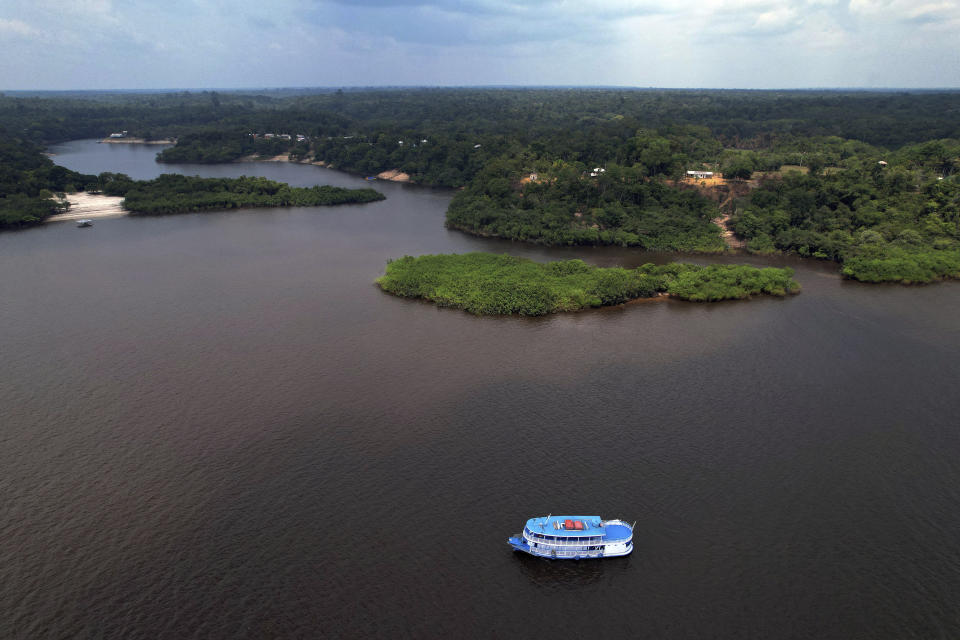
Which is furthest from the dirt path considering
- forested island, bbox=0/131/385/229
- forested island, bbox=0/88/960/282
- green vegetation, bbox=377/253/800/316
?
forested island, bbox=0/131/385/229

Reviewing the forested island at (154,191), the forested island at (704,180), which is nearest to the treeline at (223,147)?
the forested island at (704,180)

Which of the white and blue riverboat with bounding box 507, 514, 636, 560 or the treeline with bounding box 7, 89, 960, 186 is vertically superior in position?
the treeline with bounding box 7, 89, 960, 186

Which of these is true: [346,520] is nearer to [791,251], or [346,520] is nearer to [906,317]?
[906,317]

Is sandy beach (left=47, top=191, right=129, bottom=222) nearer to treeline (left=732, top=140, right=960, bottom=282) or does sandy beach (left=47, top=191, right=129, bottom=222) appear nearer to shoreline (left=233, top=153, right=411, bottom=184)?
shoreline (left=233, top=153, right=411, bottom=184)

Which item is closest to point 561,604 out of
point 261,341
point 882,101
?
point 261,341

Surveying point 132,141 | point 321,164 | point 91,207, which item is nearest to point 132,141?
point 132,141

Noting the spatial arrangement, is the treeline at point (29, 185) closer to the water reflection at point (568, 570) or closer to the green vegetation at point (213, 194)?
the green vegetation at point (213, 194)
